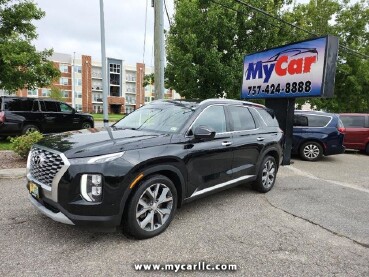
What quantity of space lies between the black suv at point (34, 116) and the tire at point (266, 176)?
893 centimetres

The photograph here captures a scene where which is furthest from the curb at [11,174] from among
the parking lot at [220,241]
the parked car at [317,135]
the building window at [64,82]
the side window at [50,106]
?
the building window at [64,82]

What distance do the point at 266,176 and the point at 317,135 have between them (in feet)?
16.1

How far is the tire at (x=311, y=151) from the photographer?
9688 millimetres

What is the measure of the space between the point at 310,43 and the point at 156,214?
671 cm

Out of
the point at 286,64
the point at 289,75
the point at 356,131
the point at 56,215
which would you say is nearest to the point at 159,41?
the point at 286,64

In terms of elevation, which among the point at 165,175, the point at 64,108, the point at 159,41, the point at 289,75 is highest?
the point at 159,41

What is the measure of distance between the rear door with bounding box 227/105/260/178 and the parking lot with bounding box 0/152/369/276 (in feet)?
1.94

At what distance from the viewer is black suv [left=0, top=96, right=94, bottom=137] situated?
10.1 meters

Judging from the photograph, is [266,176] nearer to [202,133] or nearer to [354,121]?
[202,133]

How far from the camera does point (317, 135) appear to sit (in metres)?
9.55

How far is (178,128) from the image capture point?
395 centimetres

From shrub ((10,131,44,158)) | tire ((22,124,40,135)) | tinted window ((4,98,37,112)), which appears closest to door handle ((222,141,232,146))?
shrub ((10,131,44,158))

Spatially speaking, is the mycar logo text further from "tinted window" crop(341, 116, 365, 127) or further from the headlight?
the headlight

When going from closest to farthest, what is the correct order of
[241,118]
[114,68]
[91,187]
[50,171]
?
[91,187], [50,171], [241,118], [114,68]
